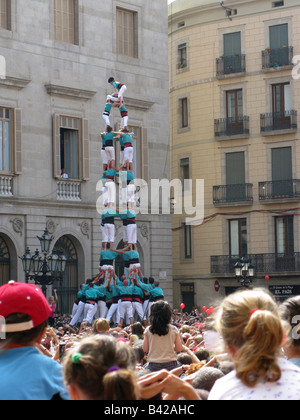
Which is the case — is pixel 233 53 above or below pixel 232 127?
above

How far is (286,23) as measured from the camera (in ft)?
131

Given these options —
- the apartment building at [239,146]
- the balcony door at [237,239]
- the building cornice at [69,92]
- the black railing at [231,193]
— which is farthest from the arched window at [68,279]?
the black railing at [231,193]

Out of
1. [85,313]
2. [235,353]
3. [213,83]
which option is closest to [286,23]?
[213,83]

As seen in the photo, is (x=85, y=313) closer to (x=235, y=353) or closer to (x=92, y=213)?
(x=92, y=213)

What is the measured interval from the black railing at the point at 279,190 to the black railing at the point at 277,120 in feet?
7.60

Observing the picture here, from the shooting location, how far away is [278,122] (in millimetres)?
39469

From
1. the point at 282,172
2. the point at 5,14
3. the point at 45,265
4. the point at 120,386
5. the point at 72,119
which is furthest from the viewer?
the point at 282,172

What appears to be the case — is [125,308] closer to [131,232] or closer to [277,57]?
[131,232]

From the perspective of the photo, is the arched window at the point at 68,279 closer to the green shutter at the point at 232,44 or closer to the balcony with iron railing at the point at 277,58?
the balcony with iron railing at the point at 277,58

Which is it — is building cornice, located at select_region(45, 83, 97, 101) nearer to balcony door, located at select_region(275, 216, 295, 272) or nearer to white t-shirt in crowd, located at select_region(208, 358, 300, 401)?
balcony door, located at select_region(275, 216, 295, 272)

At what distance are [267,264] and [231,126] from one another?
6.42 metres

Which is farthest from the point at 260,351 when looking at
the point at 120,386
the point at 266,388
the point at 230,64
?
the point at 230,64

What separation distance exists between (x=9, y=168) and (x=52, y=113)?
2.84 m

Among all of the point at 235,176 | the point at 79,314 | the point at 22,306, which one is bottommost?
the point at 79,314
